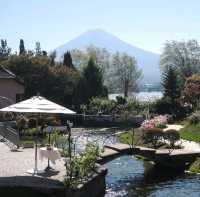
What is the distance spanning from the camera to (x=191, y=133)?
38.3 m

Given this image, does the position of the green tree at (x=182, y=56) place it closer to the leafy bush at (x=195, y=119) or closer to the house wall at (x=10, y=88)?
the house wall at (x=10, y=88)

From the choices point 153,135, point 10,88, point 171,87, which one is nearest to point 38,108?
point 153,135

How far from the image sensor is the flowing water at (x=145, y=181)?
2278 cm

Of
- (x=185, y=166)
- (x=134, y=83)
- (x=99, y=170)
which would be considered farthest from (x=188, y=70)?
(x=99, y=170)

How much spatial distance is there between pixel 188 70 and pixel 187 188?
7352cm

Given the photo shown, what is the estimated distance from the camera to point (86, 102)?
73.7 m

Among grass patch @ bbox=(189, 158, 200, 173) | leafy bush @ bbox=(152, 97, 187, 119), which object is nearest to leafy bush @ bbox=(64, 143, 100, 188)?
grass patch @ bbox=(189, 158, 200, 173)

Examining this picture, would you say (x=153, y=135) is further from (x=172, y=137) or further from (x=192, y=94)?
(x=192, y=94)

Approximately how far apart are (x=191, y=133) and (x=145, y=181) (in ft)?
43.9

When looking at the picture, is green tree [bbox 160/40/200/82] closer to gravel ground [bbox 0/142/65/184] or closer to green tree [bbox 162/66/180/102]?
green tree [bbox 162/66/180/102]

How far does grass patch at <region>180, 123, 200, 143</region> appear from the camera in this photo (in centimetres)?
3628

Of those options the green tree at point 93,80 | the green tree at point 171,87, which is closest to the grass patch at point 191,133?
the green tree at point 171,87

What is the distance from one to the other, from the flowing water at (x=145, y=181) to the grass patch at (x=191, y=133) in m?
6.53

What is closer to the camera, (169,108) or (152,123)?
(152,123)
